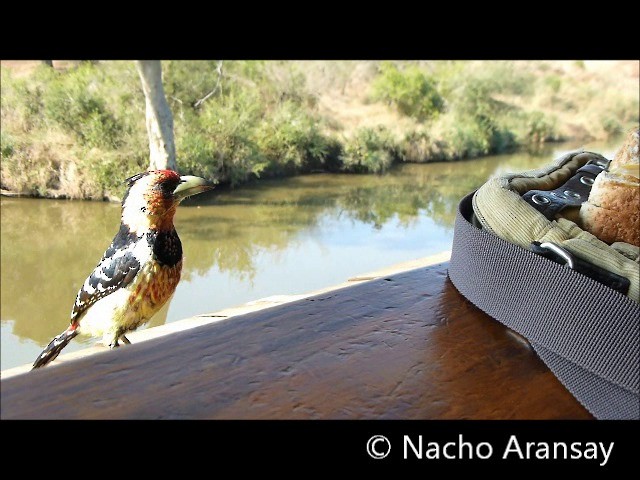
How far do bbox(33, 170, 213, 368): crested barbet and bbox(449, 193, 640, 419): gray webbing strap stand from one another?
0.68 meters

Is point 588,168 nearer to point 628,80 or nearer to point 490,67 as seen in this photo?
point 490,67

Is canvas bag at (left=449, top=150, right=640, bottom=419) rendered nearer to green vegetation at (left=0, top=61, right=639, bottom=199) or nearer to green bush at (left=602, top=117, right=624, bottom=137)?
green vegetation at (left=0, top=61, right=639, bottom=199)

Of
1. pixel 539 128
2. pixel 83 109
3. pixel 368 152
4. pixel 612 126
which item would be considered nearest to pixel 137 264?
pixel 83 109

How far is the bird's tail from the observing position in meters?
1.14

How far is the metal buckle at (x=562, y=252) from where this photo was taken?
608 mm

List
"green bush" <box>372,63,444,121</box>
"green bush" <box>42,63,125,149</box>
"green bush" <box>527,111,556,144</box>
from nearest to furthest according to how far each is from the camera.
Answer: "green bush" <box>42,63,125,149</box>, "green bush" <box>372,63,444,121</box>, "green bush" <box>527,111,556,144</box>

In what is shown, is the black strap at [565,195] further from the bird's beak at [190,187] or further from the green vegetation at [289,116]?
the green vegetation at [289,116]

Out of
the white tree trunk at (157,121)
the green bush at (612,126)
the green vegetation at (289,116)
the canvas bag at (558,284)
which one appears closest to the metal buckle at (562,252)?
the canvas bag at (558,284)

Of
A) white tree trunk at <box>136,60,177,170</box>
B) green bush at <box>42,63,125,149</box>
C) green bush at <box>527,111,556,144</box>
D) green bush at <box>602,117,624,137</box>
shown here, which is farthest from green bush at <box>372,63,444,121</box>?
white tree trunk at <box>136,60,177,170</box>

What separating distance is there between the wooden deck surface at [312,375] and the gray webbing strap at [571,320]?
0.07 feet

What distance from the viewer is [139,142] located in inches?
223

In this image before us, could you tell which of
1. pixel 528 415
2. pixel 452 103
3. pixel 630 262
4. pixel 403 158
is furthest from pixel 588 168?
pixel 452 103

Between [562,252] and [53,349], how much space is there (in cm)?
101
